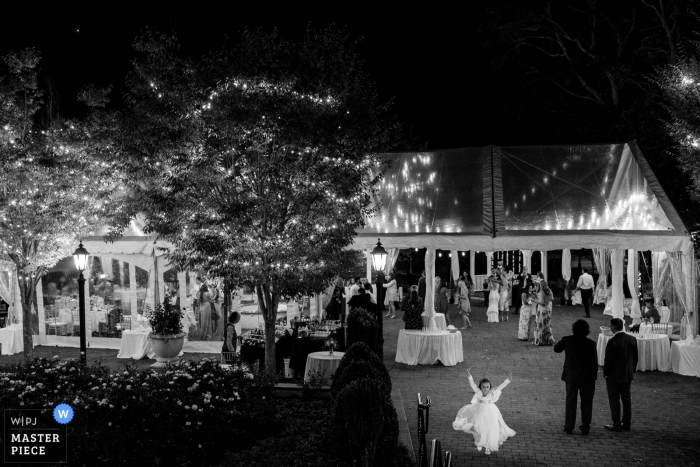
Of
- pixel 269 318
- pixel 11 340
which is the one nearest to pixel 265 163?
pixel 269 318

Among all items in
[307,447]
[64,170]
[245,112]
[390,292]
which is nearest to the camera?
[307,447]

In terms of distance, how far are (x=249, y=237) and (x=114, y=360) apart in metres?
7.29

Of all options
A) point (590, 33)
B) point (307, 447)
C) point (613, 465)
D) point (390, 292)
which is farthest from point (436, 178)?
point (590, 33)

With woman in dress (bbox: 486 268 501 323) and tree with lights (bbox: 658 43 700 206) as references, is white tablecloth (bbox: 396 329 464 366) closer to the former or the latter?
woman in dress (bbox: 486 268 501 323)

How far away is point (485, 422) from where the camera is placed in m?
9.04

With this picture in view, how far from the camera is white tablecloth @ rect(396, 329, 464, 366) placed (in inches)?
588

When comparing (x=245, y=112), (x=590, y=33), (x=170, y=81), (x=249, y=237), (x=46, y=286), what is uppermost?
(x=590, y=33)

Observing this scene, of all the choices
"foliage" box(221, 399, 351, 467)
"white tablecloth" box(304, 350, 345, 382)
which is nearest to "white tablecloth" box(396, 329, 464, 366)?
"white tablecloth" box(304, 350, 345, 382)

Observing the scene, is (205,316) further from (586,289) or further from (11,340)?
(586,289)

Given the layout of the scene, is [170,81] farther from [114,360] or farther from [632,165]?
[632,165]

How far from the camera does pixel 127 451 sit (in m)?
7.34

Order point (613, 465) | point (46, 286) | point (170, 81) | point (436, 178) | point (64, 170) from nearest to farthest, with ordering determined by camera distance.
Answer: point (613, 465) → point (170, 81) → point (64, 170) → point (436, 178) → point (46, 286)

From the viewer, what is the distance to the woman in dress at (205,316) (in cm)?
1772

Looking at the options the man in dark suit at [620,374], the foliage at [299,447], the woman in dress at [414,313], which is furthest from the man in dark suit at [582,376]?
the woman in dress at [414,313]
